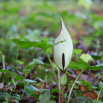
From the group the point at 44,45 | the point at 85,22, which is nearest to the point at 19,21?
the point at 85,22

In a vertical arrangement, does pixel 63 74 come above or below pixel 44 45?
below

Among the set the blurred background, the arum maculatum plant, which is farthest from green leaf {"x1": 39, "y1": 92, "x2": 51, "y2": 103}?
the blurred background

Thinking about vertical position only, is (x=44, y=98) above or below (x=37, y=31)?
below

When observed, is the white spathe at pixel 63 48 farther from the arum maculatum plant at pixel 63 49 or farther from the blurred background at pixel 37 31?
the blurred background at pixel 37 31

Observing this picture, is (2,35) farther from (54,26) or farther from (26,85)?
(26,85)

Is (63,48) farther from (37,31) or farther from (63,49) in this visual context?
(37,31)

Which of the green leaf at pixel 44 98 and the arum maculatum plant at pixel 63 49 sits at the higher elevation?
the arum maculatum plant at pixel 63 49

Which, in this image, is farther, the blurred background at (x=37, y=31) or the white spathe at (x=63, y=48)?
the blurred background at (x=37, y=31)

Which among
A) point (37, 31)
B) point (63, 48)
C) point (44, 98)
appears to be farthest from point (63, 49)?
point (37, 31)

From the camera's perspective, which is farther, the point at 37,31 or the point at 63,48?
the point at 37,31

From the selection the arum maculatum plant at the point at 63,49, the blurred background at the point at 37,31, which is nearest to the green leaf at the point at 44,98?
the arum maculatum plant at the point at 63,49

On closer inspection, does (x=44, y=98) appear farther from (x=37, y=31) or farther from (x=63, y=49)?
(x=37, y=31)
